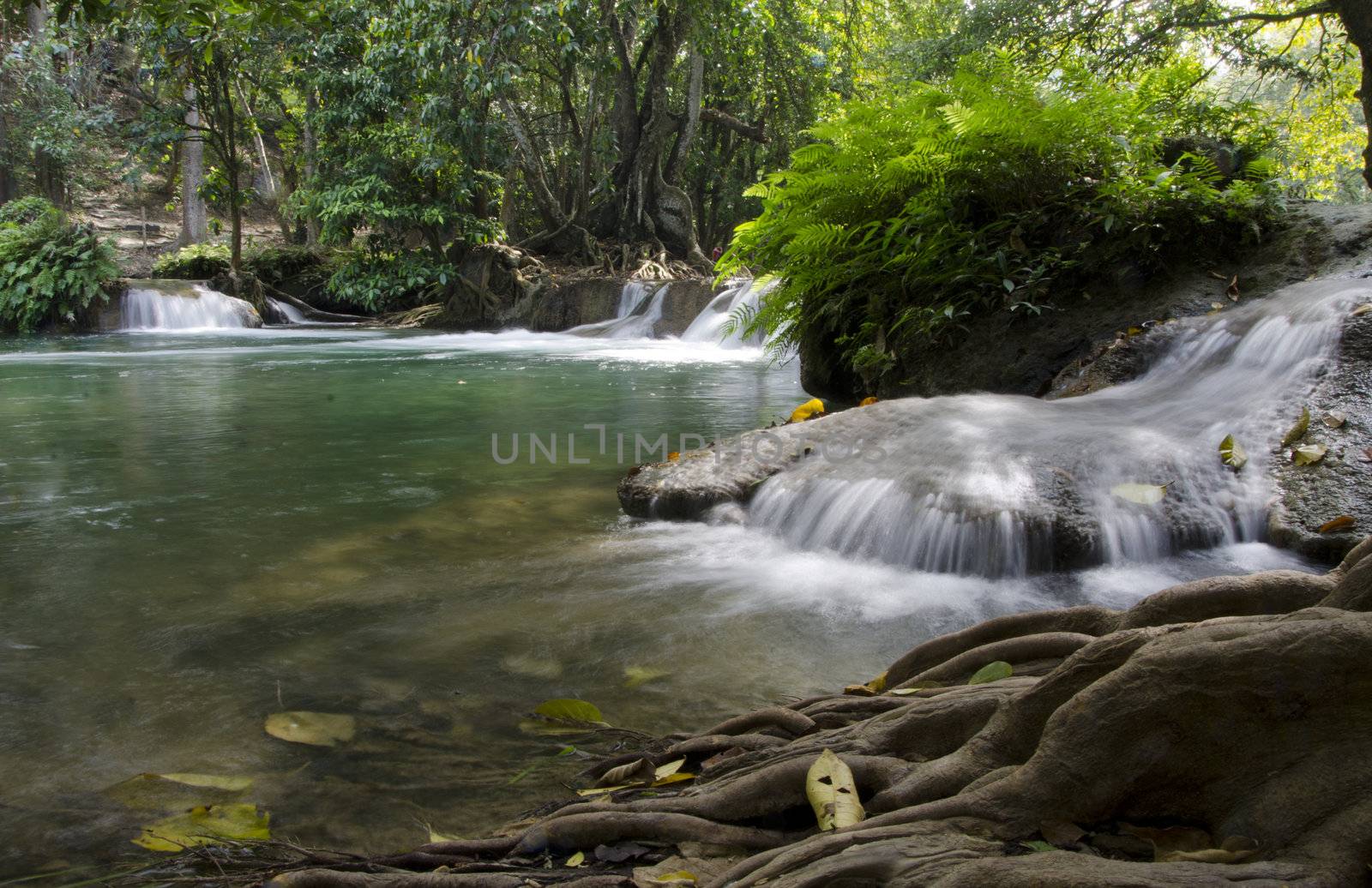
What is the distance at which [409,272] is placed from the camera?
19.0m

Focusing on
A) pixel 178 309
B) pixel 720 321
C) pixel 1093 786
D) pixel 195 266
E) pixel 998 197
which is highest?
pixel 195 266

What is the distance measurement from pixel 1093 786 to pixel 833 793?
1.37 ft

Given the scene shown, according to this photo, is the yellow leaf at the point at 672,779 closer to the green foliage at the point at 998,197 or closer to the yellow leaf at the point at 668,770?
the yellow leaf at the point at 668,770

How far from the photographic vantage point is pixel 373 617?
133 inches

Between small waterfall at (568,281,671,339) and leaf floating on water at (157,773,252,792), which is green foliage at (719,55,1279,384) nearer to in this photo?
leaf floating on water at (157,773,252,792)

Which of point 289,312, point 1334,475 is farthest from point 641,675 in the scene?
point 289,312

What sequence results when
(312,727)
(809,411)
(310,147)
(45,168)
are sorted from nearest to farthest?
1. (312,727)
2. (809,411)
3. (310,147)
4. (45,168)

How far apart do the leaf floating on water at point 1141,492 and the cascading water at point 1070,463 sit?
0.01m

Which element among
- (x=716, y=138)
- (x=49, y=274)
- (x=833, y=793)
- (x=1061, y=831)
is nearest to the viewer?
(x=1061, y=831)

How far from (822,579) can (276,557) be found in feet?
7.74

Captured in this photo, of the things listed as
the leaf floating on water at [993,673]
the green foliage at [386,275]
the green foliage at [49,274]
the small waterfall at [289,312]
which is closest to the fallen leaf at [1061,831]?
the leaf floating on water at [993,673]

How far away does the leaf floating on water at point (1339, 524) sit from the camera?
11.6ft

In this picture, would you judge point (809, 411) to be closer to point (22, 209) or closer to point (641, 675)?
point (641, 675)

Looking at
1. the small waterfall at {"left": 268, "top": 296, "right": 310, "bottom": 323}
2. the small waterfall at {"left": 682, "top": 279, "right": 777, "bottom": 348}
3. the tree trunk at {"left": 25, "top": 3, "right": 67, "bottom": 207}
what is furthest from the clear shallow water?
the tree trunk at {"left": 25, "top": 3, "right": 67, "bottom": 207}
